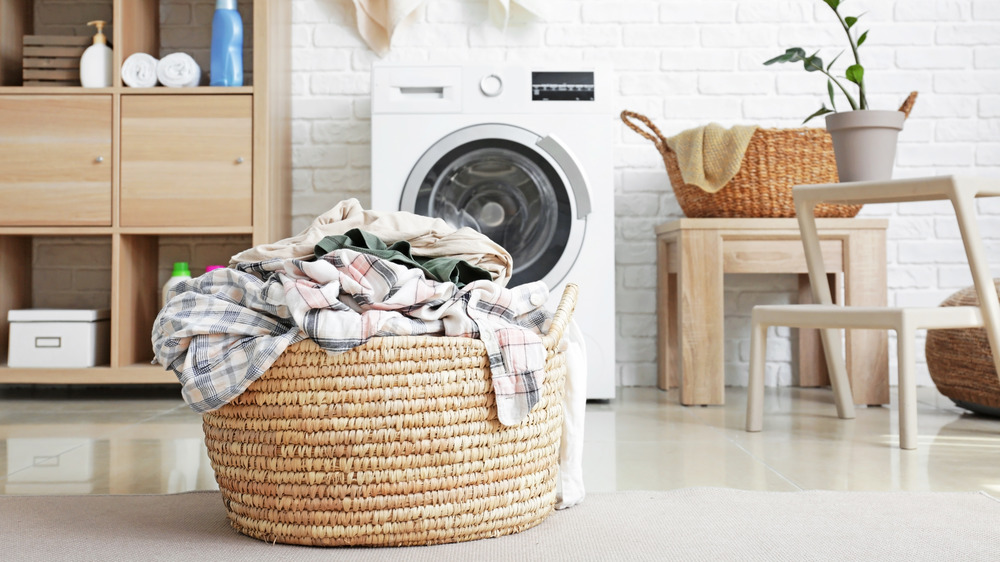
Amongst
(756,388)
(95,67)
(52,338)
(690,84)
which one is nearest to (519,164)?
(690,84)

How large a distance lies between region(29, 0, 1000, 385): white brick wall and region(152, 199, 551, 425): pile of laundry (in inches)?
69.9

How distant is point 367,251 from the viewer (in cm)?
115

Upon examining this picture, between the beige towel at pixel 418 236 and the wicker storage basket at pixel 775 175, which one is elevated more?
the wicker storage basket at pixel 775 175

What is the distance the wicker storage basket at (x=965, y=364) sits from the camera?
2.18 metres

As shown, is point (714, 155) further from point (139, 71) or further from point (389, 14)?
point (139, 71)

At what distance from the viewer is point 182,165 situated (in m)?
2.52

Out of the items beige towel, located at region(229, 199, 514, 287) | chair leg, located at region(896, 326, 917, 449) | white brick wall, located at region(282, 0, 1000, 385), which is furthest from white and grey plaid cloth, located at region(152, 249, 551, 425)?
white brick wall, located at region(282, 0, 1000, 385)

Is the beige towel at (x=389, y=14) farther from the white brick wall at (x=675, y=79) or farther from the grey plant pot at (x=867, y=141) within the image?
the grey plant pot at (x=867, y=141)

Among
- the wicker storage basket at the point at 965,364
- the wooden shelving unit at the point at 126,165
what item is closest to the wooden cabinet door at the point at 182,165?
the wooden shelving unit at the point at 126,165

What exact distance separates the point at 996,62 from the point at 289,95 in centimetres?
244

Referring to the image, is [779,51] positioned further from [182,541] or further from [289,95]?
[182,541]

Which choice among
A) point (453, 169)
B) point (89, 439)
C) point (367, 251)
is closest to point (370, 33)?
point (453, 169)

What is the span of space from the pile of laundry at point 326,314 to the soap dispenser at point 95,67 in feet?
5.45

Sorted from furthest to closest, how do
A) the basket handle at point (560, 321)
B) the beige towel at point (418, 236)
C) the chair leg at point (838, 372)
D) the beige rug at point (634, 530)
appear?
the chair leg at point (838, 372) → the beige towel at point (418, 236) → the basket handle at point (560, 321) → the beige rug at point (634, 530)
